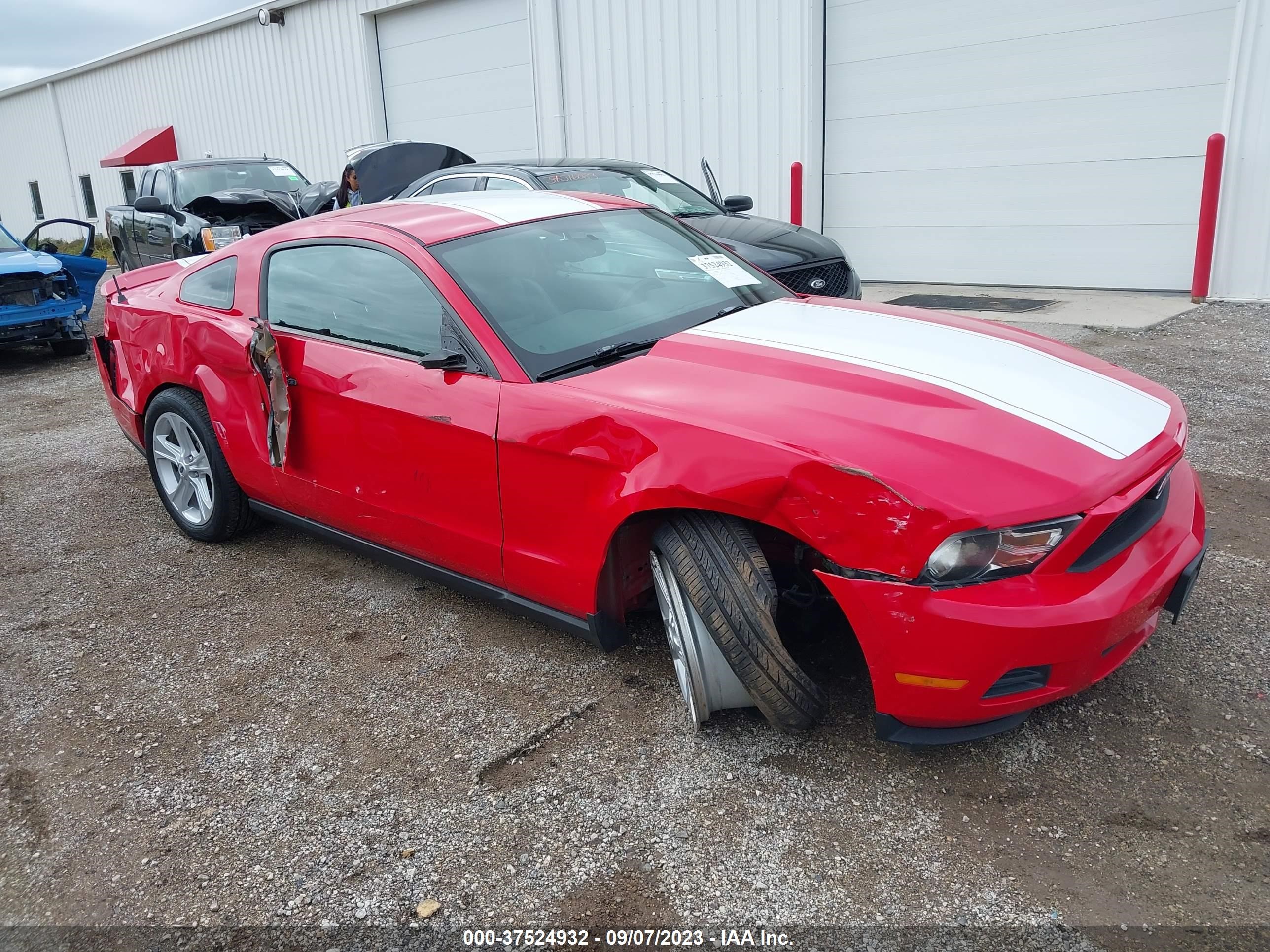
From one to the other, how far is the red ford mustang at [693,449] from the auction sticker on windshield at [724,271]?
0.02m

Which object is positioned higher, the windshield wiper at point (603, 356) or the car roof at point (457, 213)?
the car roof at point (457, 213)

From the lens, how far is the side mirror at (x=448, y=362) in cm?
300

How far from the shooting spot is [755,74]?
427 inches

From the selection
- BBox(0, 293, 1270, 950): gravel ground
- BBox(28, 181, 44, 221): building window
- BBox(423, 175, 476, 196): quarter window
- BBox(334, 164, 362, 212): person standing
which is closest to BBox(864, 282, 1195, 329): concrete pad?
BBox(423, 175, 476, 196): quarter window

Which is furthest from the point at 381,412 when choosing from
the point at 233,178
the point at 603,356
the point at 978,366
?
the point at 233,178

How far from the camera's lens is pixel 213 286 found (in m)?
4.13

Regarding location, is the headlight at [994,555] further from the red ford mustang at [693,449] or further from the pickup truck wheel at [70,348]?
the pickup truck wheel at [70,348]

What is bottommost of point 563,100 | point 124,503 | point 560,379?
Answer: point 124,503

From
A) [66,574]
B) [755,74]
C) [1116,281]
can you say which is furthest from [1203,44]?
[66,574]

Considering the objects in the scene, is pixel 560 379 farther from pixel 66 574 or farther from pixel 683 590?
pixel 66 574

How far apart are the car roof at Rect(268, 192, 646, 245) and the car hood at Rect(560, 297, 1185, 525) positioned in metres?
0.88

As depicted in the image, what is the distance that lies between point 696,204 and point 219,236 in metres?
5.44

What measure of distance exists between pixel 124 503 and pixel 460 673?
2.94 metres

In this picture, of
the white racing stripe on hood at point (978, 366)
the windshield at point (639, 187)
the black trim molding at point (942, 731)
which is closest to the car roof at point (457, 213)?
the white racing stripe on hood at point (978, 366)
